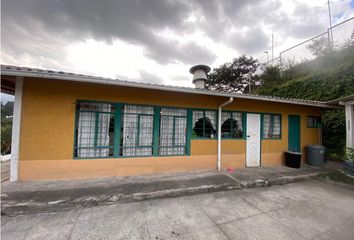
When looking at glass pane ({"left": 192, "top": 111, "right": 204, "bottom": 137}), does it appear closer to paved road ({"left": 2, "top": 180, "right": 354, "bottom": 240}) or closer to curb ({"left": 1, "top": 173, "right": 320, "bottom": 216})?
curb ({"left": 1, "top": 173, "right": 320, "bottom": 216})

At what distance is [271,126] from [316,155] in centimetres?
215

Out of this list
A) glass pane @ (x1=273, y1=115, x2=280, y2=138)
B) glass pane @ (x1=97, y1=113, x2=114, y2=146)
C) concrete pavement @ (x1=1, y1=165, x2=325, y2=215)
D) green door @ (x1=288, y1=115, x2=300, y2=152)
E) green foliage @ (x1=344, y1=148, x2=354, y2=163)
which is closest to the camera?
concrete pavement @ (x1=1, y1=165, x2=325, y2=215)

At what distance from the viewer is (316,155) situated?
606 centimetres

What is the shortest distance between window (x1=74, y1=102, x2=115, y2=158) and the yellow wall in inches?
Result: 6.6

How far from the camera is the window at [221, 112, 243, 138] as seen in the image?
561 cm

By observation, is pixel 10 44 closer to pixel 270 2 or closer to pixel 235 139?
pixel 235 139

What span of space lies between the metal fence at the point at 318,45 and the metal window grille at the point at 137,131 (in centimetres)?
1160

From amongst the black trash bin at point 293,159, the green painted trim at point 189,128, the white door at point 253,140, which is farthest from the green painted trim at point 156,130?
the black trash bin at point 293,159

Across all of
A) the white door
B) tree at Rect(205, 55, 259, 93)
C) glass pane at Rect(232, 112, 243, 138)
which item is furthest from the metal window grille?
tree at Rect(205, 55, 259, 93)

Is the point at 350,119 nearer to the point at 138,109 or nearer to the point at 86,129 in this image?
the point at 138,109

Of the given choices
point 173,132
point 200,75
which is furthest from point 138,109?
point 200,75

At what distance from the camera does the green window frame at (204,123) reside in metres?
5.25

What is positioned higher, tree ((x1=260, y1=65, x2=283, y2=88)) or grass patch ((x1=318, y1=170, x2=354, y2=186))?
tree ((x1=260, y1=65, x2=283, y2=88))

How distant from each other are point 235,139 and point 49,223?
18.2 feet
